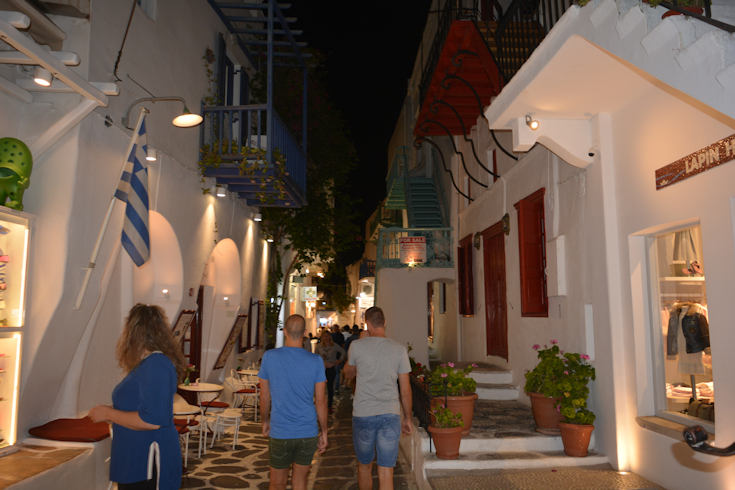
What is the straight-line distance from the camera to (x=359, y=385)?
5.38 meters

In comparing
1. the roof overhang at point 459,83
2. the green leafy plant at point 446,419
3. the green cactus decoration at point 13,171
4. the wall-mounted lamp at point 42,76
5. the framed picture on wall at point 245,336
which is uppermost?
the roof overhang at point 459,83

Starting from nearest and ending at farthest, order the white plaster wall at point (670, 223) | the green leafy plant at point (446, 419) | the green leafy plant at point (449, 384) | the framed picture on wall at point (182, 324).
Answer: the white plaster wall at point (670, 223)
the green leafy plant at point (446, 419)
the green leafy plant at point (449, 384)
the framed picture on wall at point (182, 324)

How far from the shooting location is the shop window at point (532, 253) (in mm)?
8797

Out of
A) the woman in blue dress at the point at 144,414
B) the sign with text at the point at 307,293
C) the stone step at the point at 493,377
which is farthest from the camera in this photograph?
the sign with text at the point at 307,293

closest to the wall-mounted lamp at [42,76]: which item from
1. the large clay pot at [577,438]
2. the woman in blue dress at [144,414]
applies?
the woman in blue dress at [144,414]

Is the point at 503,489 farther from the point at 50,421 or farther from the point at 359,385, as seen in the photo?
the point at 50,421

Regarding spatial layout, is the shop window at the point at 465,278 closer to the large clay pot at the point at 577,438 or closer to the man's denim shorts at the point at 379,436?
the large clay pot at the point at 577,438

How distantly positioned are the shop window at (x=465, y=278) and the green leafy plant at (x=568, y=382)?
5839 millimetres

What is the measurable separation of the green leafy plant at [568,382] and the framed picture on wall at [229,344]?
6873 mm

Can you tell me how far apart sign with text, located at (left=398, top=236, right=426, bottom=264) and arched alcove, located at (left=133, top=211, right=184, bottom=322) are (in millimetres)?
7211

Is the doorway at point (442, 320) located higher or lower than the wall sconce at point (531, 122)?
lower

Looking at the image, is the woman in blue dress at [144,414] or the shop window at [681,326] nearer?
the woman in blue dress at [144,414]

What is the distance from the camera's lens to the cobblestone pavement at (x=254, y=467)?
6.99 m

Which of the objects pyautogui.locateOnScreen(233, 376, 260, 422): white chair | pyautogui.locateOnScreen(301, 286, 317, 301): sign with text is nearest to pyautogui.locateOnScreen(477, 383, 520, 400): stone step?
pyautogui.locateOnScreen(233, 376, 260, 422): white chair
